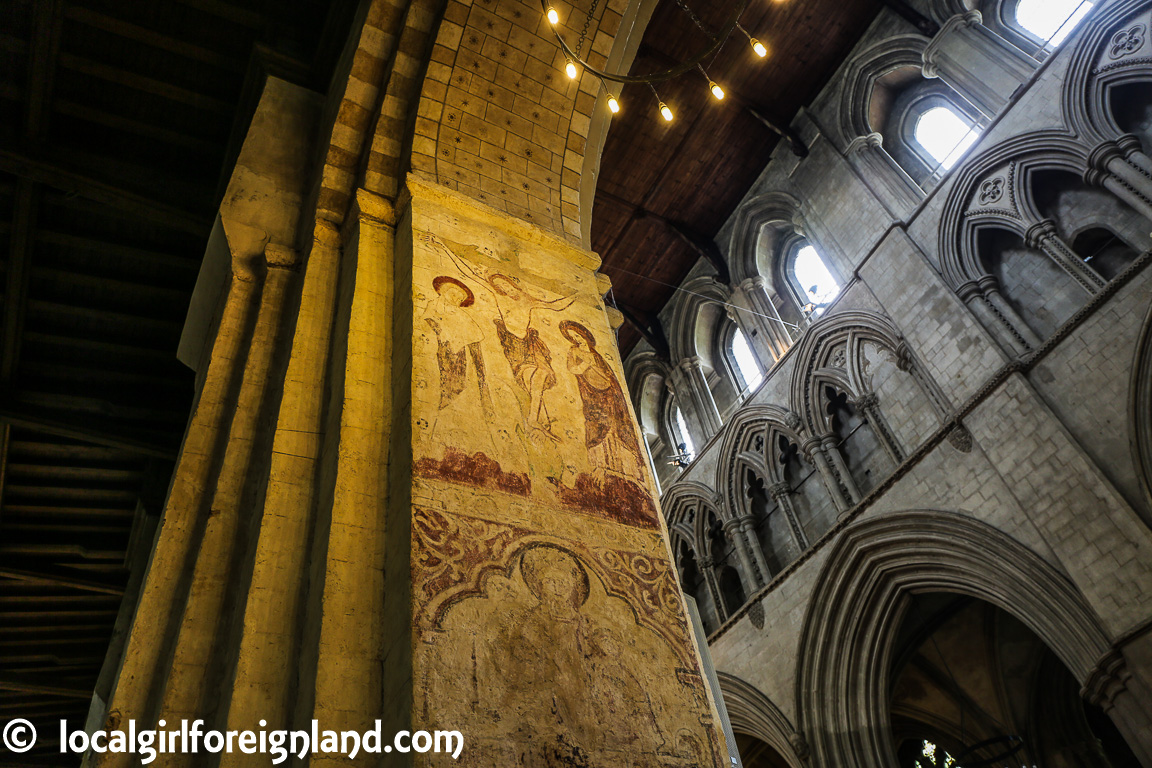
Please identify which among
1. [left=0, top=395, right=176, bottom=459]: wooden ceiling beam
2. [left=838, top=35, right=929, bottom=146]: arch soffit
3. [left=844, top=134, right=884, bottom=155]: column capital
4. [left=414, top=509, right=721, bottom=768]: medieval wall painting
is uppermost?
[left=838, top=35, right=929, bottom=146]: arch soffit

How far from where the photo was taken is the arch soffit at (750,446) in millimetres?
11773

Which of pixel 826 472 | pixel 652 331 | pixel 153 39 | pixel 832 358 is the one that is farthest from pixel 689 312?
pixel 153 39

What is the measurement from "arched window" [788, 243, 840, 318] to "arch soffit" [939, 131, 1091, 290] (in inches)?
86.5

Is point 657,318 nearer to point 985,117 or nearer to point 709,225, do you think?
point 709,225

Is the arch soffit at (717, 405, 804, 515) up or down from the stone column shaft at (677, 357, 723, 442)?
down

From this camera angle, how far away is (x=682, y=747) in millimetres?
2203

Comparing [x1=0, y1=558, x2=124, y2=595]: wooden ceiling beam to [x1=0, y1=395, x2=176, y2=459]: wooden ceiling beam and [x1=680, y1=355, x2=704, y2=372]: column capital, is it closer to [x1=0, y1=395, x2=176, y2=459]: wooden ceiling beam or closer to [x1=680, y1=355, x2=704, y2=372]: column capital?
[x1=0, y1=395, x2=176, y2=459]: wooden ceiling beam

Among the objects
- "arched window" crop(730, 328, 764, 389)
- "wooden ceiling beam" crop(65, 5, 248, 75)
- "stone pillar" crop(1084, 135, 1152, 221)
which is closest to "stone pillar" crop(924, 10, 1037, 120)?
"stone pillar" crop(1084, 135, 1152, 221)

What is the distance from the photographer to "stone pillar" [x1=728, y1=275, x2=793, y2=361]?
12.9 meters

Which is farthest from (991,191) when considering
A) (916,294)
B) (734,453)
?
(734,453)

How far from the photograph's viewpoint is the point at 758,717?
10500 millimetres

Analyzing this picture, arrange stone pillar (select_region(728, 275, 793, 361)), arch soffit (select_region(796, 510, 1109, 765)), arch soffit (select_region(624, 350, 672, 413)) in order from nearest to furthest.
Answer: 1. arch soffit (select_region(796, 510, 1109, 765))
2. stone pillar (select_region(728, 275, 793, 361))
3. arch soffit (select_region(624, 350, 672, 413))

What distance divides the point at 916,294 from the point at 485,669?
31.1 ft

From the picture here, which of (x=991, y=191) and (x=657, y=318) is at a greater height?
(x=657, y=318)
